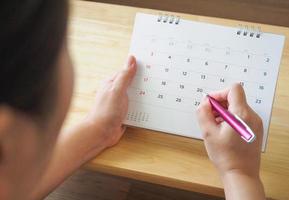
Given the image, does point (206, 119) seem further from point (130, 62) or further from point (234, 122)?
point (130, 62)

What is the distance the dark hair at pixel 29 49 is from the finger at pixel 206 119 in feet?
1.18

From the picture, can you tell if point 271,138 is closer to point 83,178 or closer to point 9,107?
point 9,107

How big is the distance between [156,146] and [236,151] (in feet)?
0.45

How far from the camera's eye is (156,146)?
0.74m

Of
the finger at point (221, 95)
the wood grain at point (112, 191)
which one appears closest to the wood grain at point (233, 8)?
the wood grain at point (112, 191)

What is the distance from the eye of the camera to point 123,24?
0.85m

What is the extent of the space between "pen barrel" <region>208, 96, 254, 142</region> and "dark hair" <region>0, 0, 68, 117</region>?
0.35 m

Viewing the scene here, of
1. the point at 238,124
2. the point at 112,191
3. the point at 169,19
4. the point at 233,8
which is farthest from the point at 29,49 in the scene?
the point at 233,8

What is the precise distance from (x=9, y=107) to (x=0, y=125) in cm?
2

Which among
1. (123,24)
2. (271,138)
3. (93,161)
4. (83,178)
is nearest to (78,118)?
(93,161)

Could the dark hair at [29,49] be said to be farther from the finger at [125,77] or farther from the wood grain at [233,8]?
the wood grain at [233,8]

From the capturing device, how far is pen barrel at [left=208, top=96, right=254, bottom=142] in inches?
25.3

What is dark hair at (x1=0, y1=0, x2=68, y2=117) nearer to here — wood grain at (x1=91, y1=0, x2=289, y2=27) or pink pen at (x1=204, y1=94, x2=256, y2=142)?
pink pen at (x1=204, y1=94, x2=256, y2=142)

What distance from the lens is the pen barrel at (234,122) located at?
642 mm
